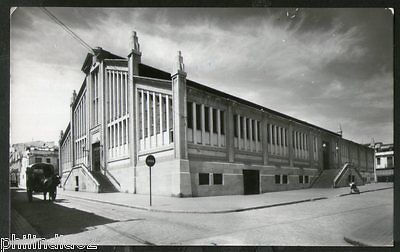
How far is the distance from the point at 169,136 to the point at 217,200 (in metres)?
2.28

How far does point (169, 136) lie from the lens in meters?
8.68

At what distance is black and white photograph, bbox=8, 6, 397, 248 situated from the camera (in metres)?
7.06

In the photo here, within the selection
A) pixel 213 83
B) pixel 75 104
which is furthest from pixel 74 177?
pixel 213 83

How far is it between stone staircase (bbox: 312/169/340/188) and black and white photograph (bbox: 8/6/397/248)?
0.21ft

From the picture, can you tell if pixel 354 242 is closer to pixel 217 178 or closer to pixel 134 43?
pixel 217 178

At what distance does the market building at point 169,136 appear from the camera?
8.47 m

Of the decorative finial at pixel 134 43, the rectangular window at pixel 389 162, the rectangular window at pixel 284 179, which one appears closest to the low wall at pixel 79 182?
the decorative finial at pixel 134 43

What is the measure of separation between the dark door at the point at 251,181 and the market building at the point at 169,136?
2.13 ft

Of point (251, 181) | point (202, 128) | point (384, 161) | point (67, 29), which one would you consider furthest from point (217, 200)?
point (67, 29)

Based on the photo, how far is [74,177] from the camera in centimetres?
896

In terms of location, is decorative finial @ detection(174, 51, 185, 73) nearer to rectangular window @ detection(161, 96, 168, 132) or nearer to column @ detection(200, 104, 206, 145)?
rectangular window @ detection(161, 96, 168, 132)

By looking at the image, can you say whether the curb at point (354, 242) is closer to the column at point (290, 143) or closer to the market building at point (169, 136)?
the market building at point (169, 136)

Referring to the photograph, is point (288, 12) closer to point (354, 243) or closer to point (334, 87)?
point (334, 87)

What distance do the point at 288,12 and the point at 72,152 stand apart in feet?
22.0
